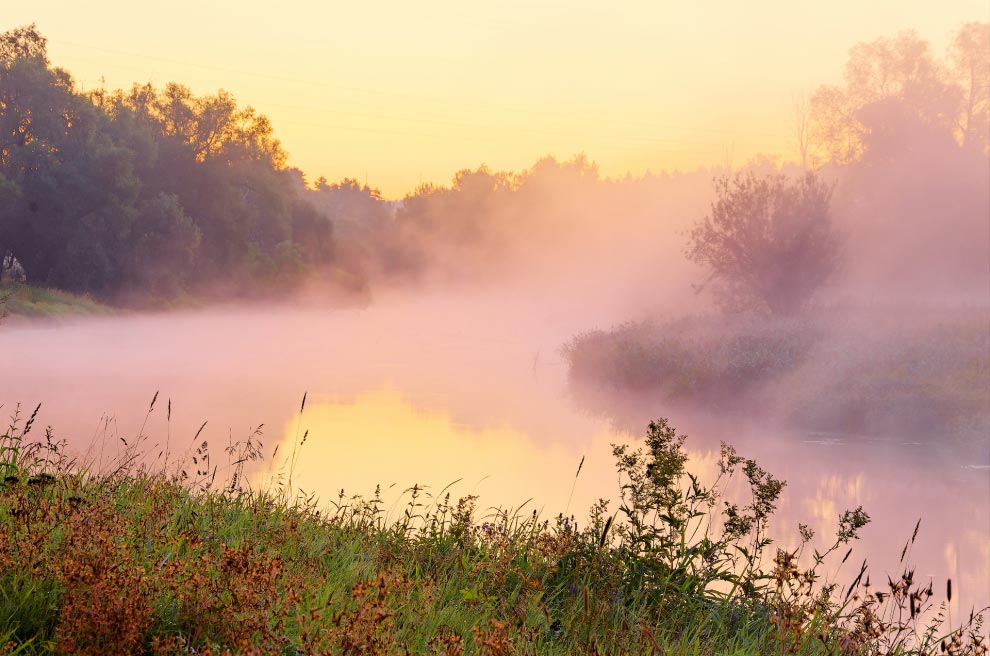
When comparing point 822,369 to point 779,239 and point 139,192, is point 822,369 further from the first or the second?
point 139,192

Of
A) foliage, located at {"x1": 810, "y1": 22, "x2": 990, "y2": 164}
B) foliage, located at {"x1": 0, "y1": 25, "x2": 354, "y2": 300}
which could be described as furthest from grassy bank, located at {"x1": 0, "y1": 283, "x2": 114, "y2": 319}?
foliage, located at {"x1": 810, "y1": 22, "x2": 990, "y2": 164}

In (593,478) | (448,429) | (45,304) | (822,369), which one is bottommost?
(45,304)

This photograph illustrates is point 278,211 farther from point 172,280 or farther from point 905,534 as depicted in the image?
point 905,534

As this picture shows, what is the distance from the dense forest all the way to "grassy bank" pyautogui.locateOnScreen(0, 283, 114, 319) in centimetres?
268

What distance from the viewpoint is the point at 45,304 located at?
1829 inches

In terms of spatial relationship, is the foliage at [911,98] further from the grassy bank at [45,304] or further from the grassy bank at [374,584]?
the grassy bank at [374,584]

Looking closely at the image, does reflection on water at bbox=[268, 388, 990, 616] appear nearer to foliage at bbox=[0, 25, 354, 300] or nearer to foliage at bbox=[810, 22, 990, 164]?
foliage at bbox=[0, 25, 354, 300]

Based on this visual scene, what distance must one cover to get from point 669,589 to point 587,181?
119182 mm

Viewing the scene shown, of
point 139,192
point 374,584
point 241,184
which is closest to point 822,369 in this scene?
point 374,584

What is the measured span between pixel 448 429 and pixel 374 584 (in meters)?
18.9

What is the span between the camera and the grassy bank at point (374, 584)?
3.75 metres

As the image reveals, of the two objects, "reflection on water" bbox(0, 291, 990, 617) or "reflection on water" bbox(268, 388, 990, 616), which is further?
"reflection on water" bbox(0, 291, 990, 617)

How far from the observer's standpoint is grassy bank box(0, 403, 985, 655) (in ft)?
12.3

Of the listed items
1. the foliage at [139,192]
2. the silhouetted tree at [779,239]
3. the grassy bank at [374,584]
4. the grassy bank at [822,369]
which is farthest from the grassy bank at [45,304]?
the grassy bank at [374,584]
